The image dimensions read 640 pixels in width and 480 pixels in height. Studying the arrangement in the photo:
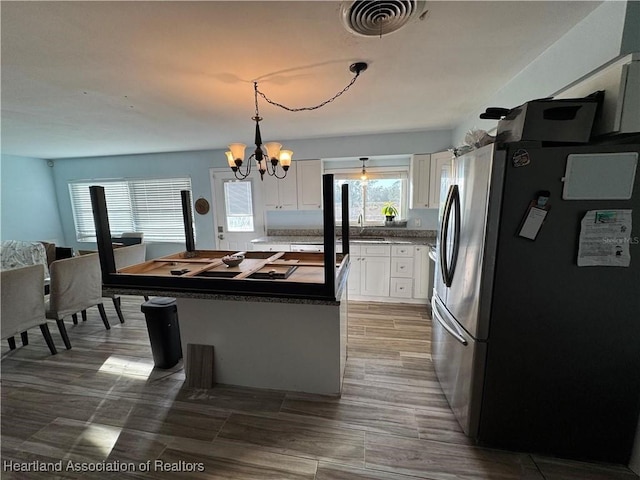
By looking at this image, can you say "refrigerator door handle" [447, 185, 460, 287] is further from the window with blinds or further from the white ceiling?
the window with blinds

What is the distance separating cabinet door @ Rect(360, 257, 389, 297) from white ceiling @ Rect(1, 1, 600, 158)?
1904 mm

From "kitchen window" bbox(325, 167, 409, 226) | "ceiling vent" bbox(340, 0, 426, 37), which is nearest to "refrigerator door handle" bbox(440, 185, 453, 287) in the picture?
"ceiling vent" bbox(340, 0, 426, 37)

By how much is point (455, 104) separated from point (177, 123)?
319 cm

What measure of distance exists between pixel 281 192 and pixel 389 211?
5.95 feet

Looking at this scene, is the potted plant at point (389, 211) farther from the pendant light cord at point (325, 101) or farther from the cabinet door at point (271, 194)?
the pendant light cord at point (325, 101)

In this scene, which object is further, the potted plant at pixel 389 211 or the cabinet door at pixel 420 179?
the potted plant at pixel 389 211

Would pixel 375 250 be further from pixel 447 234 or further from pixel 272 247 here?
pixel 447 234

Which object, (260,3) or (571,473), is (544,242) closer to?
(571,473)

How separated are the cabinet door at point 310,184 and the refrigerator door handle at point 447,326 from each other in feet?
8.29

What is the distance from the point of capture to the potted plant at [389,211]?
4148mm

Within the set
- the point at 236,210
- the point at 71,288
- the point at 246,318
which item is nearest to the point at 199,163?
the point at 236,210

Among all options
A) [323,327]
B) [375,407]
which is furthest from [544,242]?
[375,407]

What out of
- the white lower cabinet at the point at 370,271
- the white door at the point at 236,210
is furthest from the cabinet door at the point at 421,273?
the white door at the point at 236,210

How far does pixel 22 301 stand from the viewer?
2365 mm
